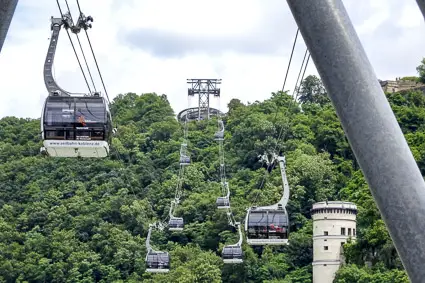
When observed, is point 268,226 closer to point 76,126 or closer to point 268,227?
point 268,227

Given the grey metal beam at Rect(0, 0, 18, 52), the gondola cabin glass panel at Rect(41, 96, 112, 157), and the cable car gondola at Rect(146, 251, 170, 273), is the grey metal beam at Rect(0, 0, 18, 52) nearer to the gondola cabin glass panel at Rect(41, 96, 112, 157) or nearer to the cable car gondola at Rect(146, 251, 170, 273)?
the gondola cabin glass panel at Rect(41, 96, 112, 157)

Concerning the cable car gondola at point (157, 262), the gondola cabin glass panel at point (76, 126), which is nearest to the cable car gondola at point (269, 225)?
the gondola cabin glass panel at point (76, 126)

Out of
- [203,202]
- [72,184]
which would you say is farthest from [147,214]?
[72,184]

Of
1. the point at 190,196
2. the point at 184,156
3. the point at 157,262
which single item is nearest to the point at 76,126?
the point at 157,262

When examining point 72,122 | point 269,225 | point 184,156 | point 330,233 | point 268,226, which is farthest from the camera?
point 184,156

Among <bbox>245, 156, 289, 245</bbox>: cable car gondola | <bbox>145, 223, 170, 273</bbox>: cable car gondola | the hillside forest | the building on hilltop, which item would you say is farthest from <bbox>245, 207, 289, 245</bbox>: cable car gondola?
the building on hilltop

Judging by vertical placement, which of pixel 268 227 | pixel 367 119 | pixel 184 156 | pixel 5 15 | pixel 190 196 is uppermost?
pixel 184 156
